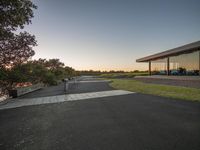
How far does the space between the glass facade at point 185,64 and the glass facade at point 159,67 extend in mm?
2041

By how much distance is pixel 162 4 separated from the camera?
1396 centimetres

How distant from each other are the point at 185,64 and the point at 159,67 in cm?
590

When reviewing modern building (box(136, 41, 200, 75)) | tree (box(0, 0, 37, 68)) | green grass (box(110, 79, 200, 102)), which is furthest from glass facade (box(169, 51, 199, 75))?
tree (box(0, 0, 37, 68))

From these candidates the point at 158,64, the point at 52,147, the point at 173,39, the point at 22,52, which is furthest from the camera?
the point at 158,64

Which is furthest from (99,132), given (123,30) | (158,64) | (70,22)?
(158,64)

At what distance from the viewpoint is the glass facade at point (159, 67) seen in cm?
2030

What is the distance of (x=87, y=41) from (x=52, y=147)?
858 inches

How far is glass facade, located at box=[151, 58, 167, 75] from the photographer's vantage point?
66.6 feet

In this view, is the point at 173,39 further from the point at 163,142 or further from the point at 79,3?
the point at 163,142

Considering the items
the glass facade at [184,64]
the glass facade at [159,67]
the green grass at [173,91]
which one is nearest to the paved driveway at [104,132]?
the green grass at [173,91]

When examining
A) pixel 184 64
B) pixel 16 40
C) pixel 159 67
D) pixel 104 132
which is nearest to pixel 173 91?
pixel 184 64

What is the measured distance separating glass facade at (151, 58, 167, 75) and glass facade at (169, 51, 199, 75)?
204 centimetres

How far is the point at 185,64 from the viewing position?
16000 mm

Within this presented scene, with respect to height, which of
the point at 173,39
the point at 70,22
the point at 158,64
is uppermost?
the point at 70,22
